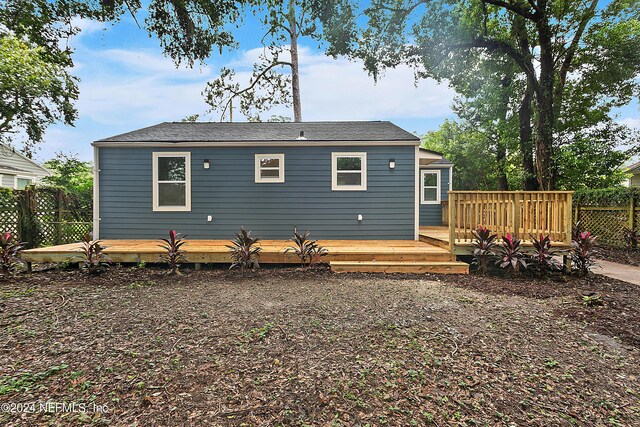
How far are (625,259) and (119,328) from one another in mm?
9545

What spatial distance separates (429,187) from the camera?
966 centimetres

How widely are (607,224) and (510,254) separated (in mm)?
5767

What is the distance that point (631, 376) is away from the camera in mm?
2119

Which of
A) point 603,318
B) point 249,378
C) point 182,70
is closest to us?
point 249,378

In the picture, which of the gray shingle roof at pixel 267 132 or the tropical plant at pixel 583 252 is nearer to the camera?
the tropical plant at pixel 583 252

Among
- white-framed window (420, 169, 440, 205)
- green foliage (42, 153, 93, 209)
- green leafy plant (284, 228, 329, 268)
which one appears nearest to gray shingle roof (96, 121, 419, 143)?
white-framed window (420, 169, 440, 205)

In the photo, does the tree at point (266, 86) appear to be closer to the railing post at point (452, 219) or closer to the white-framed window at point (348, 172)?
the white-framed window at point (348, 172)

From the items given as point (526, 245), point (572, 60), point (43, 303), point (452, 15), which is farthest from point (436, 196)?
point (43, 303)

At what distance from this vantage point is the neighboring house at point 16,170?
44.8 ft

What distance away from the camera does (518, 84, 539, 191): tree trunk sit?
10375 mm

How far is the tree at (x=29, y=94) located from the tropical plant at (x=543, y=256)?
15375 millimetres

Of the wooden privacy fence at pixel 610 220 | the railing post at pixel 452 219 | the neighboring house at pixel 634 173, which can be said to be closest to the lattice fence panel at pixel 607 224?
the wooden privacy fence at pixel 610 220

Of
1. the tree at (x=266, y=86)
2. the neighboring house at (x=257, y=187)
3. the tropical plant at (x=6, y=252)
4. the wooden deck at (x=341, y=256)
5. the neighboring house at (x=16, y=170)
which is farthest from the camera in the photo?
the tree at (x=266, y=86)

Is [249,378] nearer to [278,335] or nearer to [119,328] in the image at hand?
[278,335]
